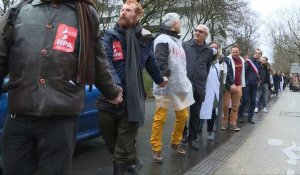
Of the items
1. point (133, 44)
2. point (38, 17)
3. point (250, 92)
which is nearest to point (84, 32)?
point (38, 17)

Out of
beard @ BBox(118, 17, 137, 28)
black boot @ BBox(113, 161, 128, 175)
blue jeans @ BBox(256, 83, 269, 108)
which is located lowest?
black boot @ BBox(113, 161, 128, 175)

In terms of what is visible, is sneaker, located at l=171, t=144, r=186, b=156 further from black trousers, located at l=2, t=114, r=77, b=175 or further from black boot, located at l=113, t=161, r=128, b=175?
black trousers, located at l=2, t=114, r=77, b=175

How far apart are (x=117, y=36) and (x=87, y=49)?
6.19ft

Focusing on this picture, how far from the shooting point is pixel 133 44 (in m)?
4.40

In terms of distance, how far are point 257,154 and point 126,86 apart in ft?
11.5

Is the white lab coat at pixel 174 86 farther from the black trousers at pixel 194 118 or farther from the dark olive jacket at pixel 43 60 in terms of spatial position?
the dark olive jacket at pixel 43 60

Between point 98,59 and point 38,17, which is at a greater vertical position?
point 38,17

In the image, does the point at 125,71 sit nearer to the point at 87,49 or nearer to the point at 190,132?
the point at 87,49

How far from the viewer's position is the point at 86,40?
2.62 m

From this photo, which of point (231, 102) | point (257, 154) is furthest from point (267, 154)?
point (231, 102)

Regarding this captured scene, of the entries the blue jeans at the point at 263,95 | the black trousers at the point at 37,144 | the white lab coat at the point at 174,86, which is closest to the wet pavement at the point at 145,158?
the white lab coat at the point at 174,86

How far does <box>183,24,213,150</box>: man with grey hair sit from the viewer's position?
671cm

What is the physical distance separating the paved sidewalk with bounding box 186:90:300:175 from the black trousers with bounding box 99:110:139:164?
1369 mm

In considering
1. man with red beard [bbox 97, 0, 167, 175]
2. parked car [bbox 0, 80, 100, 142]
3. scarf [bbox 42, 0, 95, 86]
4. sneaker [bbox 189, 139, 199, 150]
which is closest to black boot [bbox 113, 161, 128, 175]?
man with red beard [bbox 97, 0, 167, 175]
